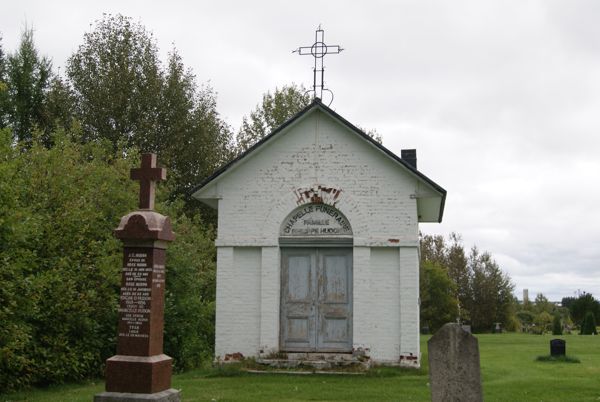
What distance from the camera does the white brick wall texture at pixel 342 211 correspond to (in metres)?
14.6

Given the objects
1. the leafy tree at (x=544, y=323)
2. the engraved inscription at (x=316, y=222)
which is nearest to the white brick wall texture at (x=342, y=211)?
the engraved inscription at (x=316, y=222)

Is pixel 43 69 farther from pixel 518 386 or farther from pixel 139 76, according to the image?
pixel 518 386

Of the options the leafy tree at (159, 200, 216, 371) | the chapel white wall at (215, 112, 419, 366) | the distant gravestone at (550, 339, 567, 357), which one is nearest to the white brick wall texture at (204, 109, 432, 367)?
the chapel white wall at (215, 112, 419, 366)

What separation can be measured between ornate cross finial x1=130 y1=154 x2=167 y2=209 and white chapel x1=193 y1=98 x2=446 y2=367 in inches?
185

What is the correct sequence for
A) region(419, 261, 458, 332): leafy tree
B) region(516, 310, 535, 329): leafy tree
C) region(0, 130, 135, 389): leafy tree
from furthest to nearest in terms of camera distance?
region(516, 310, 535, 329): leafy tree → region(419, 261, 458, 332): leafy tree → region(0, 130, 135, 389): leafy tree

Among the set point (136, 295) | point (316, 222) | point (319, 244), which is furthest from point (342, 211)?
point (136, 295)

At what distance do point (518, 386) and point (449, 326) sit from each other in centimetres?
519

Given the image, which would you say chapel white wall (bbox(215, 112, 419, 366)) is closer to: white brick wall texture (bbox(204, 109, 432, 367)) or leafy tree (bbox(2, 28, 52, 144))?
white brick wall texture (bbox(204, 109, 432, 367))

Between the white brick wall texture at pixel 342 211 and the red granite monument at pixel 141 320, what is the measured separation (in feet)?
16.6

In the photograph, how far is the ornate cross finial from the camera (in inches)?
412

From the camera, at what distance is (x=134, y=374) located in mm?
9500

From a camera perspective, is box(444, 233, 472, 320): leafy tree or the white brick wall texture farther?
box(444, 233, 472, 320): leafy tree

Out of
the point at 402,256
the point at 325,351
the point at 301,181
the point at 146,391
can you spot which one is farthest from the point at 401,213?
the point at 146,391

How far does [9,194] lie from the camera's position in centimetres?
1135
